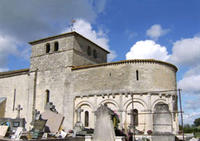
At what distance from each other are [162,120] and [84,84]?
1044 centimetres

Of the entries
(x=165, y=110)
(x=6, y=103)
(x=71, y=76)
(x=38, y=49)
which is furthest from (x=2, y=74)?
(x=165, y=110)

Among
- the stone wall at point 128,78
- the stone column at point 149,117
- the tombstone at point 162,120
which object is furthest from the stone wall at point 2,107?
the tombstone at point 162,120

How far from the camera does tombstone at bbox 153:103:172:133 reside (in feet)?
48.1

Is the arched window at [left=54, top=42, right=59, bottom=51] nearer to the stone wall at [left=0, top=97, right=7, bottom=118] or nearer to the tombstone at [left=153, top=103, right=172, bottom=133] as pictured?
the stone wall at [left=0, top=97, right=7, bottom=118]

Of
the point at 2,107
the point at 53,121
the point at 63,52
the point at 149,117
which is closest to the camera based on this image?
the point at 53,121

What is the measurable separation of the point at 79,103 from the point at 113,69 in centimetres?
476

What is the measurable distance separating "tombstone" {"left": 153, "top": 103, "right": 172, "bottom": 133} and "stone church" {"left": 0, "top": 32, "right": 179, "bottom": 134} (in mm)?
3400

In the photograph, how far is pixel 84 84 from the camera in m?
23.6

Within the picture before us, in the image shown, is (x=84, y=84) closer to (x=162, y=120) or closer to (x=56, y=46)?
(x=56, y=46)

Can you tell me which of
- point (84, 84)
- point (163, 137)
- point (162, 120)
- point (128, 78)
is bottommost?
point (163, 137)

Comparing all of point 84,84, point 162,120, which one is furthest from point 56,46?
point 162,120

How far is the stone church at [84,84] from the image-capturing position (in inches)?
843

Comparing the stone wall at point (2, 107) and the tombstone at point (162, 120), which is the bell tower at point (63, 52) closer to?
the stone wall at point (2, 107)

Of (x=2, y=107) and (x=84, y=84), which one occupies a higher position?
(x=84, y=84)
